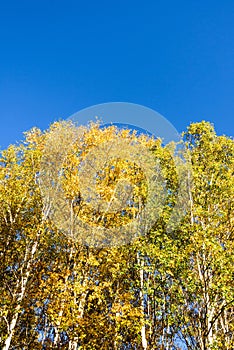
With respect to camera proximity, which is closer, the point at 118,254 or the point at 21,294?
the point at 21,294

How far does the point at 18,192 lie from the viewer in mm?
16297

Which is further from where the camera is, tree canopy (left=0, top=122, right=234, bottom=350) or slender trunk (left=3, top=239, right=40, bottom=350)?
tree canopy (left=0, top=122, right=234, bottom=350)

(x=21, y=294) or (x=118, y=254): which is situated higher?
(x=118, y=254)

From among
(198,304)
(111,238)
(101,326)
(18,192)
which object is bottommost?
(101,326)

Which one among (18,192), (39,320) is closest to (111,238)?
(18,192)

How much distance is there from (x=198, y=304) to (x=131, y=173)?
24.0 ft

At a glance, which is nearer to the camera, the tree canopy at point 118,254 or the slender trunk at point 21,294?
the slender trunk at point 21,294

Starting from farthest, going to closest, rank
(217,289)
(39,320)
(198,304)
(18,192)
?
1. (39,320)
2. (18,192)
3. (198,304)
4. (217,289)

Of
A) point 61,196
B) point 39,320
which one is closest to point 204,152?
point 61,196

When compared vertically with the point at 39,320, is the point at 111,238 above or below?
above

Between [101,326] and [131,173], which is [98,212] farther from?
[101,326]

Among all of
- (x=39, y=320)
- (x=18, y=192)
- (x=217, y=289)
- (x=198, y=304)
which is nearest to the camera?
(x=217, y=289)

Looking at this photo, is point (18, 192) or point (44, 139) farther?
point (44, 139)

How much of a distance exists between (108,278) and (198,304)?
5279mm
